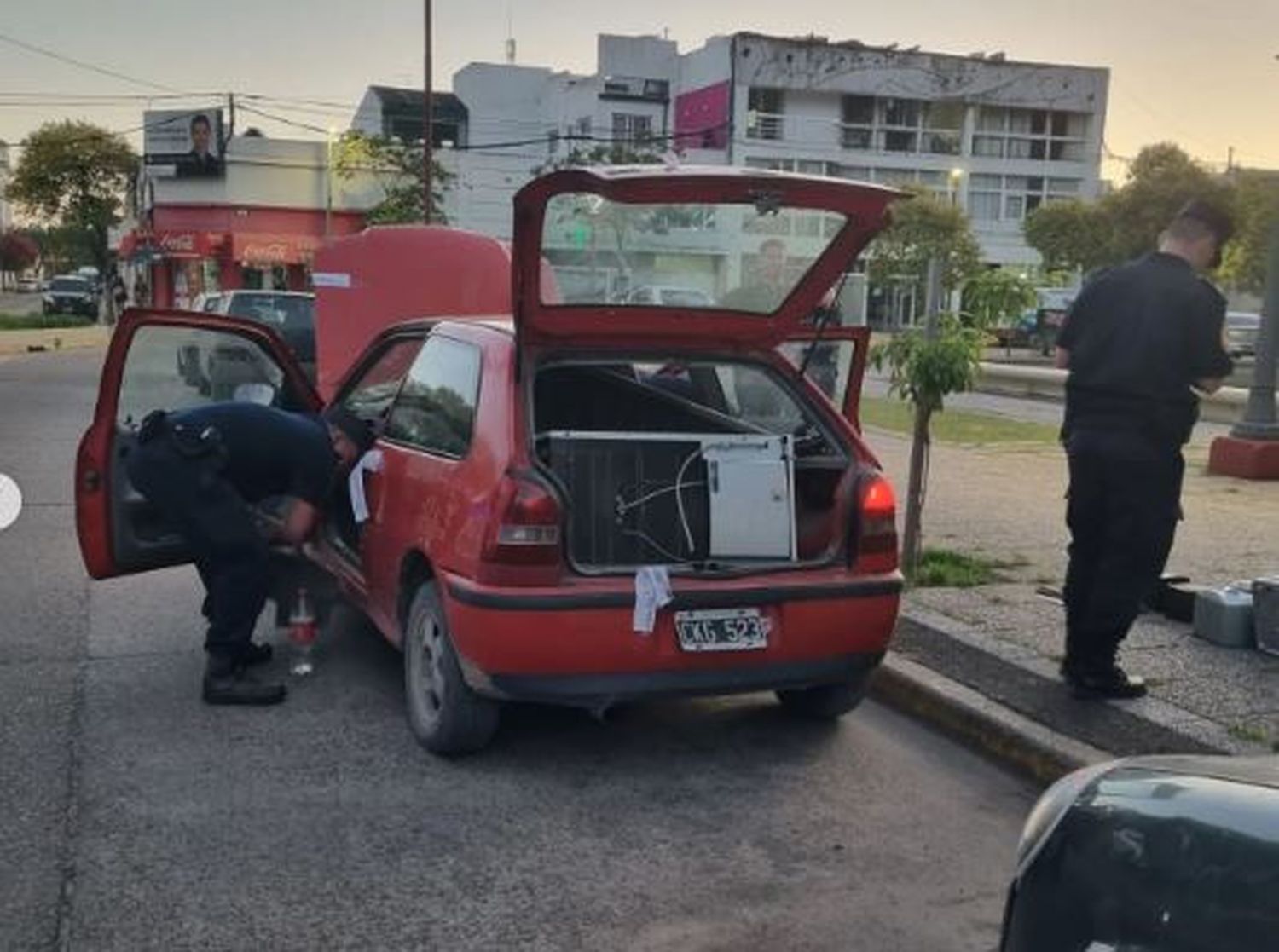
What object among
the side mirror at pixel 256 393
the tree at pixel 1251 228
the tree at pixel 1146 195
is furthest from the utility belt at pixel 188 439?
the tree at pixel 1146 195

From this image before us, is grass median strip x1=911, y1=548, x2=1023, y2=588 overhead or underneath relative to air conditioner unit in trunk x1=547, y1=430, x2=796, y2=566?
underneath

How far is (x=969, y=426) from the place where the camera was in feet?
55.4

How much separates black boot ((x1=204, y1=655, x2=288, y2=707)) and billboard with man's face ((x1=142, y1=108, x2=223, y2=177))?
43.6m

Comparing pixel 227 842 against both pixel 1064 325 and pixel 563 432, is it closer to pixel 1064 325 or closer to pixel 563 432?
pixel 563 432

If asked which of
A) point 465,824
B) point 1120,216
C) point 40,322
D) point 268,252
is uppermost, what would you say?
point 1120,216

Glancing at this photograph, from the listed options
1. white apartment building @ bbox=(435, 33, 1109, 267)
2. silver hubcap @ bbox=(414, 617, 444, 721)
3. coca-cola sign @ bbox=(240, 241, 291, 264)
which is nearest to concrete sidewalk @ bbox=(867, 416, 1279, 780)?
silver hubcap @ bbox=(414, 617, 444, 721)

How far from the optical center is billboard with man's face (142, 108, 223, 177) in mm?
46156

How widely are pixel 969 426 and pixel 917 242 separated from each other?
102 ft

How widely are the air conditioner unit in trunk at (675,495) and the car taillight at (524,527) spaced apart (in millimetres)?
375

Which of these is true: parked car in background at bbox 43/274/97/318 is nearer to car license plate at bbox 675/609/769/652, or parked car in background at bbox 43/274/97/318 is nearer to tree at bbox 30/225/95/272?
tree at bbox 30/225/95/272

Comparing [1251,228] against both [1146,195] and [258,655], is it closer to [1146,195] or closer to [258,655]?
[1146,195]

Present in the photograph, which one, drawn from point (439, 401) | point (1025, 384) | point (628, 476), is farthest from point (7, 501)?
point (1025, 384)

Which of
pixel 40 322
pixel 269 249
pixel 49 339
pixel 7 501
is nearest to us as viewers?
pixel 7 501

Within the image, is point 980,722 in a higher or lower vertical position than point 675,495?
lower
